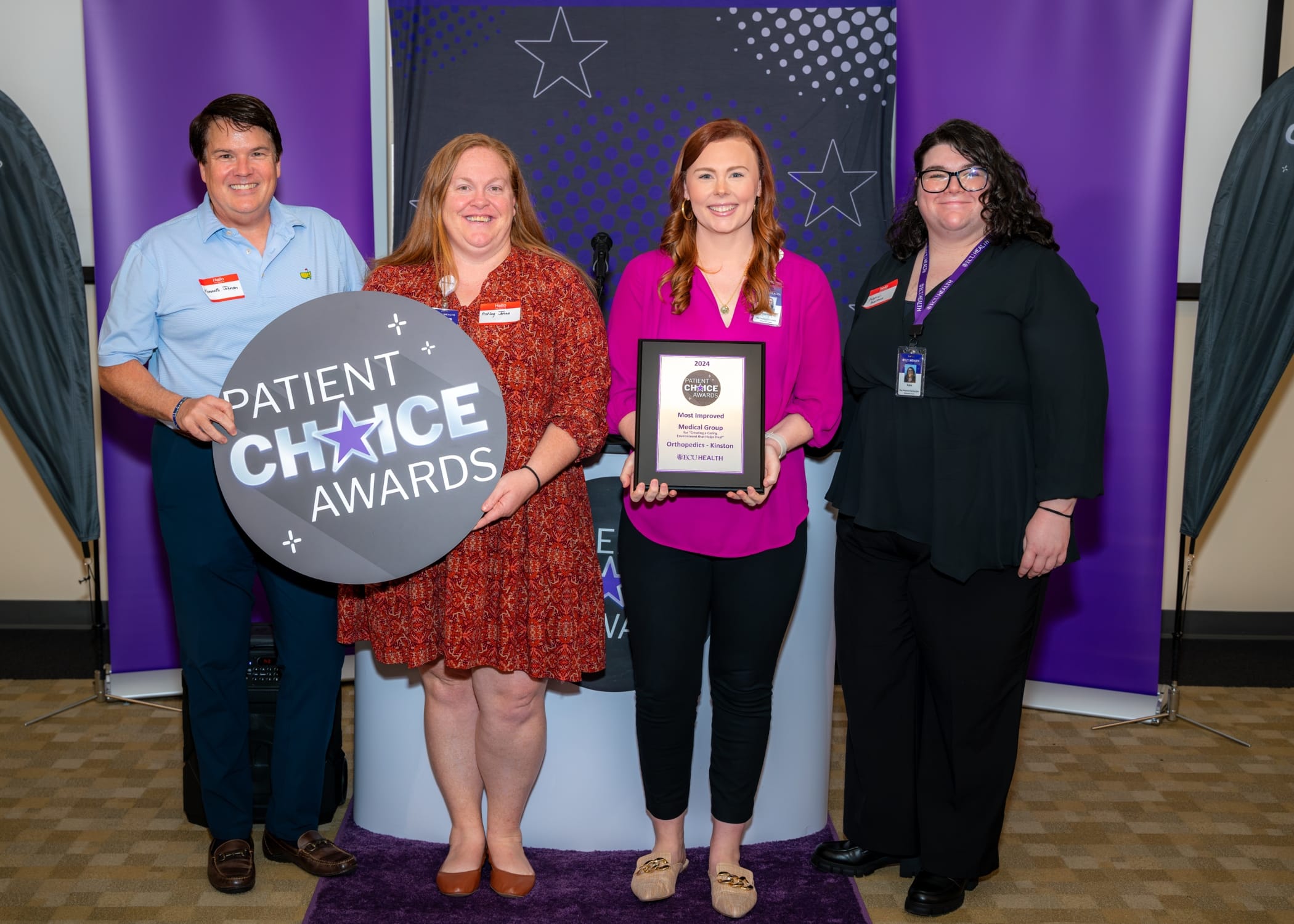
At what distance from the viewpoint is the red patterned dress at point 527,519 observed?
2082 millimetres

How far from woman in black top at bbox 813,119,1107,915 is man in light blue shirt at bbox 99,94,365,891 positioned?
48.2 inches

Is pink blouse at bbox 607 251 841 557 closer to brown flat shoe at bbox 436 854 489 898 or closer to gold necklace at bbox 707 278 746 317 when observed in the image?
gold necklace at bbox 707 278 746 317

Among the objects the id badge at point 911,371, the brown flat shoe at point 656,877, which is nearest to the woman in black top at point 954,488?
the id badge at point 911,371

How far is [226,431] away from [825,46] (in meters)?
Result: 2.52

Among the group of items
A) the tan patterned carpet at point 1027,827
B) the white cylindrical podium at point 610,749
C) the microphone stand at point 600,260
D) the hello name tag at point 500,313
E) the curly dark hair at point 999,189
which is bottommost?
the tan patterned carpet at point 1027,827

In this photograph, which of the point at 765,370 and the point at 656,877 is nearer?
the point at 765,370

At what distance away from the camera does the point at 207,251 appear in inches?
86.9

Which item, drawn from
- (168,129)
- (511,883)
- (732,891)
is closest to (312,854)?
(511,883)

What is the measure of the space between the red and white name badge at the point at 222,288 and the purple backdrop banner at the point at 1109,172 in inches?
88.7

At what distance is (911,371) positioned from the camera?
2.09m

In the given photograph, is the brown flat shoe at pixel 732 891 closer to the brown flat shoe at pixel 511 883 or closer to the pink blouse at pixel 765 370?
the brown flat shoe at pixel 511 883

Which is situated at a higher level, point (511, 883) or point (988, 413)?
point (988, 413)

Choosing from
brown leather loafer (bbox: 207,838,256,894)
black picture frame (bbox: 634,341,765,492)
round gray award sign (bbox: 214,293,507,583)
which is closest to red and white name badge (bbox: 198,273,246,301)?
round gray award sign (bbox: 214,293,507,583)

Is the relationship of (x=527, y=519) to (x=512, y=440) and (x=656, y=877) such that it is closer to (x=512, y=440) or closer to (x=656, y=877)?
(x=512, y=440)
